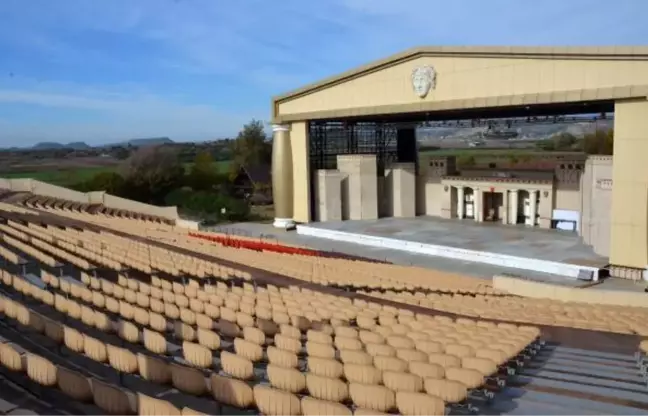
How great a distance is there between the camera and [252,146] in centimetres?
7594

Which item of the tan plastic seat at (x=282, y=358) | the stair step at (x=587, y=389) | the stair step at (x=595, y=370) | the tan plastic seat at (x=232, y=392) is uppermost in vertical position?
the tan plastic seat at (x=232, y=392)

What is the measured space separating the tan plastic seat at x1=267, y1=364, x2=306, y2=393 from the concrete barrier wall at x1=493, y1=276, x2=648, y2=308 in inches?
561

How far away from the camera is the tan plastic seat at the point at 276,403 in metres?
4.55

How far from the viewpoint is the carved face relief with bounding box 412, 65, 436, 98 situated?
28.8 metres

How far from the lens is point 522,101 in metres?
25.5

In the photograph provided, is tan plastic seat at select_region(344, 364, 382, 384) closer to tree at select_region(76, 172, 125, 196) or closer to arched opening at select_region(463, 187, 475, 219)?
arched opening at select_region(463, 187, 475, 219)

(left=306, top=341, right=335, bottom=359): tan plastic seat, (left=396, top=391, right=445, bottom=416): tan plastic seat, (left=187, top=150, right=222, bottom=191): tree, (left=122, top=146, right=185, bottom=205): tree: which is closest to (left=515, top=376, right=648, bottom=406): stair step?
(left=306, top=341, right=335, bottom=359): tan plastic seat

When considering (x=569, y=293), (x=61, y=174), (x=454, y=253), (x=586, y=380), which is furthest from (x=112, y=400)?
(x=61, y=174)

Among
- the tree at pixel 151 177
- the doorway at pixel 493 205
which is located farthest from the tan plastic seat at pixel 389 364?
the tree at pixel 151 177

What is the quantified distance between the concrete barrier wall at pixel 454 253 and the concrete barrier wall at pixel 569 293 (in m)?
5.56

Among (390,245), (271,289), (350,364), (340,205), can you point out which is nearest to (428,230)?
(390,245)

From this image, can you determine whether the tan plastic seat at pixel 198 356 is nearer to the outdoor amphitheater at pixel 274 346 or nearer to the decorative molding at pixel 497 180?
the outdoor amphitheater at pixel 274 346

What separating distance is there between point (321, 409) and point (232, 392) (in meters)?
0.95

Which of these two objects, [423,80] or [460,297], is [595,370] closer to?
[460,297]
